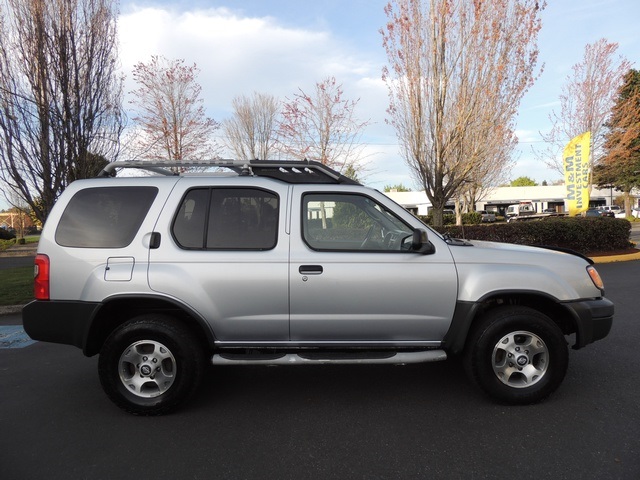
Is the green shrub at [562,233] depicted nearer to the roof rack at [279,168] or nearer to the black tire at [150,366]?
the roof rack at [279,168]

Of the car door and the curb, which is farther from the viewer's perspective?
A: the curb

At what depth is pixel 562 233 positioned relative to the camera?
12.8 meters

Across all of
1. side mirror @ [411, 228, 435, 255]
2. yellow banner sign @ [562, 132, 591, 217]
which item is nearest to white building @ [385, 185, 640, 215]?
yellow banner sign @ [562, 132, 591, 217]

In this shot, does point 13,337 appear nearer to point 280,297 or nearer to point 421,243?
point 280,297

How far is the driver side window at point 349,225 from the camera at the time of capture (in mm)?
3627

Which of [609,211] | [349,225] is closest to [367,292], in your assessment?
[349,225]

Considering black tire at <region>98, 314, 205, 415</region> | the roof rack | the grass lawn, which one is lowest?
the grass lawn

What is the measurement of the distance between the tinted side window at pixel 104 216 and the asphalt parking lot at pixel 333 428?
1472mm

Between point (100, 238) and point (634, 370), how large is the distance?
5.12 metres

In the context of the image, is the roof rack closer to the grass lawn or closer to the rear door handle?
the rear door handle

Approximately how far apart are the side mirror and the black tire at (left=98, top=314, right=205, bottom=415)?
1.99 m

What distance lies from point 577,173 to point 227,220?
1494cm

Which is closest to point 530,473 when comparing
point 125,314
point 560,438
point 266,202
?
point 560,438

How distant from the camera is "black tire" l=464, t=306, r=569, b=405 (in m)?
3.46
